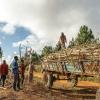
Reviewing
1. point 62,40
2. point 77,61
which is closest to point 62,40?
point 62,40

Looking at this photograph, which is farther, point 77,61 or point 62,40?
point 62,40

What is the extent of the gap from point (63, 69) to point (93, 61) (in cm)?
324

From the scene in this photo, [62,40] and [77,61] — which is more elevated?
[62,40]

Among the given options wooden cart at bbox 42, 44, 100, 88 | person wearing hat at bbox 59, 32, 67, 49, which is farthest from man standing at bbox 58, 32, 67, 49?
wooden cart at bbox 42, 44, 100, 88

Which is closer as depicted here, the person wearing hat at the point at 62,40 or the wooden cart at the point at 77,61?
the wooden cart at the point at 77,61

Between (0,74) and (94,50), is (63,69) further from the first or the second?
(0,74)

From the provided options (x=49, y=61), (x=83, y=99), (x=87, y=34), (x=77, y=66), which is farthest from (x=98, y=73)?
(x=87, y=34)

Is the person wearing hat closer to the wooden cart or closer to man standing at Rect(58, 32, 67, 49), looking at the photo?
man standing at Rect(58, 32, 67, 49)

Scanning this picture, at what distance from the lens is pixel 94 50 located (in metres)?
12.5

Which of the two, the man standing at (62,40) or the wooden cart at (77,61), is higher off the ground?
the man standing at (62,40)

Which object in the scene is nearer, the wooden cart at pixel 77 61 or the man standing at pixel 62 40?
the wooden cart at pixel 77 61

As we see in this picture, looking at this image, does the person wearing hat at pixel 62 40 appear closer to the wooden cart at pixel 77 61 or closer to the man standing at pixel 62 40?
the man standing at pixel 62 40

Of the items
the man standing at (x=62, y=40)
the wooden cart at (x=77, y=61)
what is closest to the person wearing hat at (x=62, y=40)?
the man standing at (x=62, y=40)

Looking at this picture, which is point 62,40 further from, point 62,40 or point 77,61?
point 77,61
